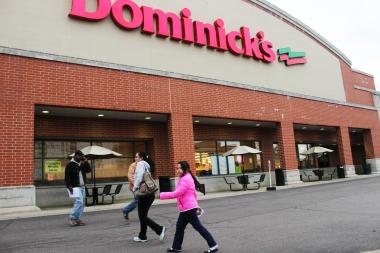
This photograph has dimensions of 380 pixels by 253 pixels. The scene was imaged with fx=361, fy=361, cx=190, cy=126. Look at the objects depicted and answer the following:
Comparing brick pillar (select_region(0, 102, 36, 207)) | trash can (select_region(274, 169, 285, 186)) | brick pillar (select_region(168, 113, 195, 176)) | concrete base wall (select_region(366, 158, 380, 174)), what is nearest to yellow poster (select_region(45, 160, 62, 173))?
brick pillar (select_region(0, 102, 36, 207))

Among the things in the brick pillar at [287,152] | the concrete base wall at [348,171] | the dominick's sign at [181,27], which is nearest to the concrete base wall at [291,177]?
the brick pillar at [287,152]

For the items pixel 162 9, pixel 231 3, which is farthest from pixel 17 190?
pixel 231 3

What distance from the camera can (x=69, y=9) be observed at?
609 inches

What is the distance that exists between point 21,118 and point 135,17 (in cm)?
730

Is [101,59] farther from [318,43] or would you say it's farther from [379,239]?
[318,43]

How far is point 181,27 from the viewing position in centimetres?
1931

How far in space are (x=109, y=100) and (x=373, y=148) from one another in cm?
2500

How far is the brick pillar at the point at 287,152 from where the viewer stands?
892 inches

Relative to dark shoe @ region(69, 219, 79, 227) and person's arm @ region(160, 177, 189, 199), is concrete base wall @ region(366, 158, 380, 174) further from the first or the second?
person's arm @ region(160, 177, 189, 199)

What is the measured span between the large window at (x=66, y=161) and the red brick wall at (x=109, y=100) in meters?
1.28

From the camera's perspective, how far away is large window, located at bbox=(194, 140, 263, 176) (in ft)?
71.0

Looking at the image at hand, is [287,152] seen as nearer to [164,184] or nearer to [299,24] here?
[164,184]

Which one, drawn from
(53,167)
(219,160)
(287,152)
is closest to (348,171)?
(287,152)

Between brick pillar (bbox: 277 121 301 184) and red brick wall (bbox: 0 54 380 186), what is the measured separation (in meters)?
0.22
